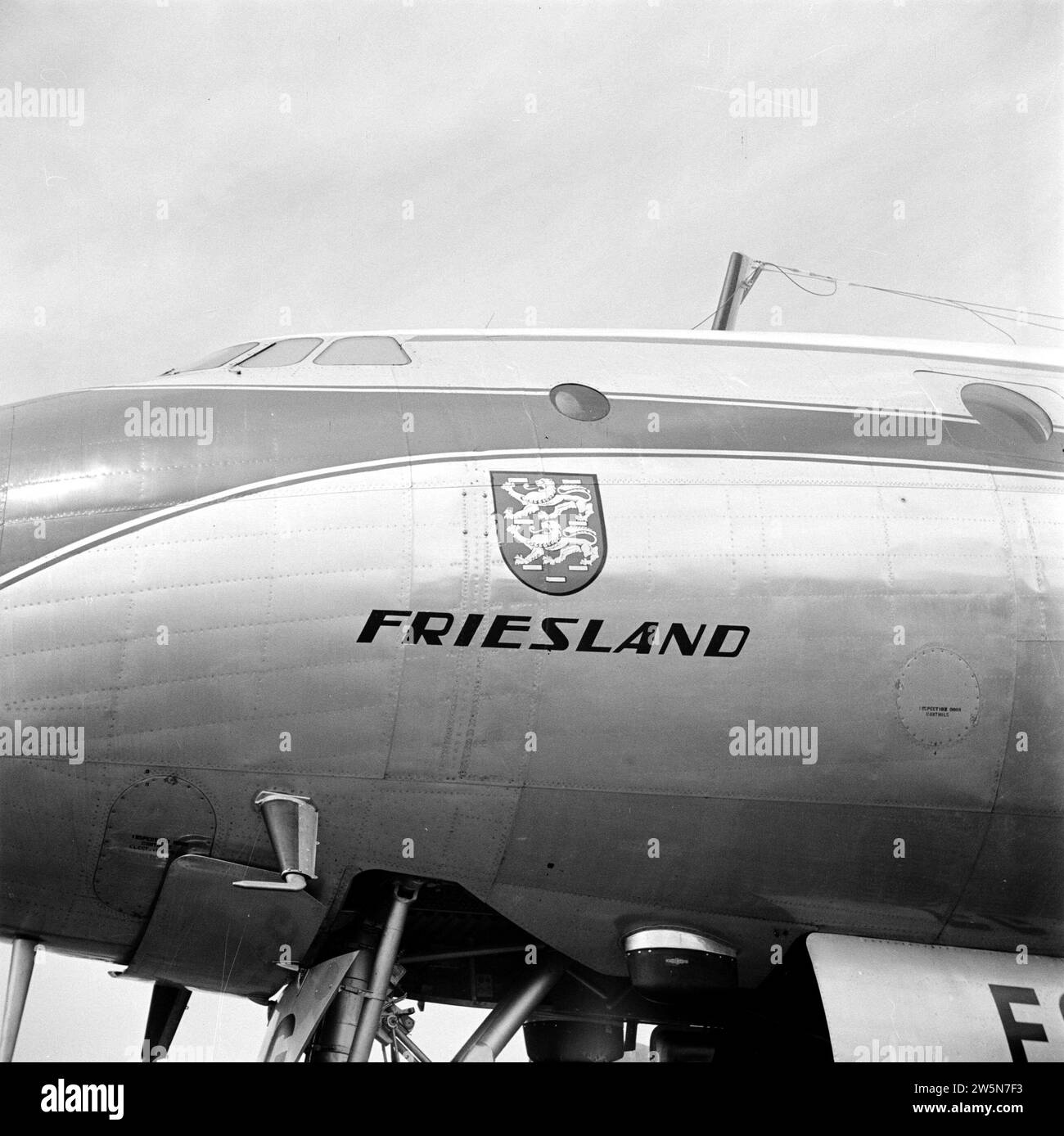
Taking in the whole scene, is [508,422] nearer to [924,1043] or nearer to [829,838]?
[829,838]

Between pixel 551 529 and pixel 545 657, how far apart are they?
2.52ft

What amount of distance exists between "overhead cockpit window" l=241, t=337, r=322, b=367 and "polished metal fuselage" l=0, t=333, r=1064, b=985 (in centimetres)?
27

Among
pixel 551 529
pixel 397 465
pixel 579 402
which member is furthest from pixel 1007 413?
pixel 397 465

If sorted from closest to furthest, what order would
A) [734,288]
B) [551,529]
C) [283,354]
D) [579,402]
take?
1. [551,529]
2. [579,402]
3. [283,354]
4. [734,288]

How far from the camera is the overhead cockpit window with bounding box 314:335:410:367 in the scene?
8992mm

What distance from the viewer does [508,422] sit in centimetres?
853

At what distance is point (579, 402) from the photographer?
348 inches

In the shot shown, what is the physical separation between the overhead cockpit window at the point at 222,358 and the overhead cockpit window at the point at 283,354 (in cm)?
18

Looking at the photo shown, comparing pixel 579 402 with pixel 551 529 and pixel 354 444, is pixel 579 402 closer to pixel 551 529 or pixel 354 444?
pixel 551 529

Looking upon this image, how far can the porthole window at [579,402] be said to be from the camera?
8727mm

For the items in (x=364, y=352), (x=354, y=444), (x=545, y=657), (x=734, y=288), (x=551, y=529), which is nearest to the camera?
(x=545, y=657)

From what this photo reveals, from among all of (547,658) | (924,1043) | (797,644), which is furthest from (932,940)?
(547,658)

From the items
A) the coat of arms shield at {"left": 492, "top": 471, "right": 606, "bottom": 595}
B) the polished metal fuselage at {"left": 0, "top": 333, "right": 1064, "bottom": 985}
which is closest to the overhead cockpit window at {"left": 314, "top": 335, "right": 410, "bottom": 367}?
the polished metal fuselage at {"left": 0, "top": 333, "right": 1064, "bottom": 985}

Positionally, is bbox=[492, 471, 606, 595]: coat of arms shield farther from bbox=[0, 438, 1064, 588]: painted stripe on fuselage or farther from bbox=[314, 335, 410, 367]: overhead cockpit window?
bbox=[314, 335, 410, 367]: overhead cockpit window
